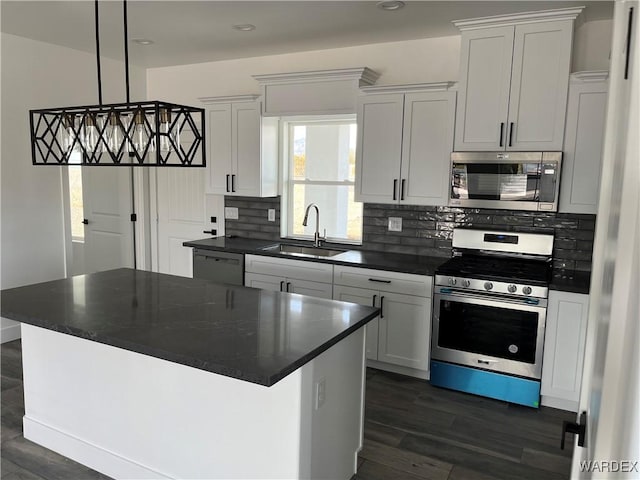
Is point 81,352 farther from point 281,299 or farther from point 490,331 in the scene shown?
point 490,331

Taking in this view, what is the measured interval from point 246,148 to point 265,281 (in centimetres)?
130

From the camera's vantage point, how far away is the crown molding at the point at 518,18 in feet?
10.7

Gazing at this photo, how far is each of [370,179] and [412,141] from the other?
0.46 m

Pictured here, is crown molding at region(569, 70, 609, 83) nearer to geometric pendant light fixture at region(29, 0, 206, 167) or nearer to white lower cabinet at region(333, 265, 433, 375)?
white lower cabinet at region(333, 265, 433, 375)

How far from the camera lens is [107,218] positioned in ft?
17.8

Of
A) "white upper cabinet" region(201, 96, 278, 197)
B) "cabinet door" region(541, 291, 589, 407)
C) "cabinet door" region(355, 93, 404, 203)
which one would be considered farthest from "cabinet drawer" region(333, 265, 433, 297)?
"white upper cabinet" region(201, 96, 278, 197)

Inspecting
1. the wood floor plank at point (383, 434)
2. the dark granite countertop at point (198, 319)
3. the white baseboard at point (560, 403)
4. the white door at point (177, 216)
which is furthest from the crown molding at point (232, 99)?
the white baseboard at point (560, 403)

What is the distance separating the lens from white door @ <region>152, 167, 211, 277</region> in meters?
5.39

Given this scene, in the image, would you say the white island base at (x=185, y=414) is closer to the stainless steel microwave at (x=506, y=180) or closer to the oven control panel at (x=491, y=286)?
the oven control panel at (x=491, y=286)

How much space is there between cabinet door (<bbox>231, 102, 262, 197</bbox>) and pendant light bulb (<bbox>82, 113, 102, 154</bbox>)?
7.50ft

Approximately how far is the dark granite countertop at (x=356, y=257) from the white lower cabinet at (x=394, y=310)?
0.06 metres

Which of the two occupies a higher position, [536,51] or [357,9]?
[357,9]

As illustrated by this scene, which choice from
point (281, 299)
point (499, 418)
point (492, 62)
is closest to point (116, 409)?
point (281, 299)

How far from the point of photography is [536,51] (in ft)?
11.1
